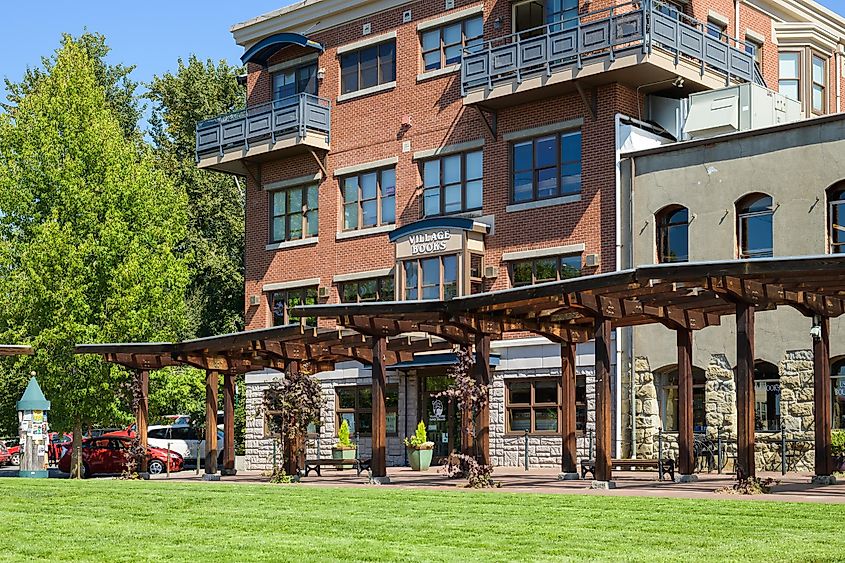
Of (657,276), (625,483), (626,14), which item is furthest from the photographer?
(626,14)

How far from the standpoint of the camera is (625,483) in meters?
24.1

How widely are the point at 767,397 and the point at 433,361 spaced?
9.59 m

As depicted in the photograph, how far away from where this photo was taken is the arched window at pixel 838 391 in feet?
95.3

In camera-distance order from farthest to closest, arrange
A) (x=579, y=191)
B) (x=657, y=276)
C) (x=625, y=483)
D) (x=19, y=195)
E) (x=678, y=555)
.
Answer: (x=19, y=195)
(x=579, y=191)
(x=625, y=483)
(x=657, y=276)
(x=678, y=555)

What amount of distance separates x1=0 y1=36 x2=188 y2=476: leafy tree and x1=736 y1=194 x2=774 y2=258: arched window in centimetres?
1661

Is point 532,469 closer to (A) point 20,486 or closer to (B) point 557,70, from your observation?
(B) point 557,70

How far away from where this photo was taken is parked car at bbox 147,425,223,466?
44344 millimetres

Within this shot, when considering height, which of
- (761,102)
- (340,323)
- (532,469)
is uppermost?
(761,102)

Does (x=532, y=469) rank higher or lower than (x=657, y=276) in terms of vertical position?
lower

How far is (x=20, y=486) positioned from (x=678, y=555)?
16.9 metres

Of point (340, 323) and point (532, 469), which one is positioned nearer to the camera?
point (340, 323)

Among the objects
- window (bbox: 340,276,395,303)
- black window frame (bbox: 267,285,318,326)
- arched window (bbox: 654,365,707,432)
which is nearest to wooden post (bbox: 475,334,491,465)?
arched window (bbox: 654,365,707,432)

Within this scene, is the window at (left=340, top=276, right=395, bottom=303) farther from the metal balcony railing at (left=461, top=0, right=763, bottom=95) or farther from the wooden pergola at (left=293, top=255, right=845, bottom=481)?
the wooden pergola at (left=293, top=255, right=845, bottom=481)

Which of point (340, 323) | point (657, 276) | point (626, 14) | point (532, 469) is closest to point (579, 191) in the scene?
point (626, 14)
